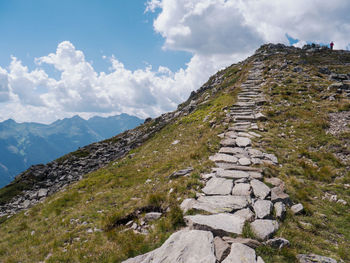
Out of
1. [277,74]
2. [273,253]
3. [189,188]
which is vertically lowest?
[273,253]

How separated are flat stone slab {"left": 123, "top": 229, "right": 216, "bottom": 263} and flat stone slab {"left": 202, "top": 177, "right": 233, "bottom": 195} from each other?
2779 mm

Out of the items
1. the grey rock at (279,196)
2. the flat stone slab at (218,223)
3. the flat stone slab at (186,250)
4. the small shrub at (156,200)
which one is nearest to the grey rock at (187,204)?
→ the flat stone slab at (218,223)

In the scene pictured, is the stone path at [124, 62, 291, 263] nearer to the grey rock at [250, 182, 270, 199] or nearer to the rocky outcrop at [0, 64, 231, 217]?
the grey rock at [250, 182, 270, 199]

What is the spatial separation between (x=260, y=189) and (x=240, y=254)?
406 cm

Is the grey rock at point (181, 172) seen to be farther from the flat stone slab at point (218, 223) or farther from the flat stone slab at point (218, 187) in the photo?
the flat stone slab at point (218, 223)

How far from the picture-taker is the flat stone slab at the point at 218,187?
8462 mm

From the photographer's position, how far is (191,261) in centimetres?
488

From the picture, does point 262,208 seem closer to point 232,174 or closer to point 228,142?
point 232,174

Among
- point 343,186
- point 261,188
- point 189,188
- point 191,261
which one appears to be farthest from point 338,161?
point 191,261

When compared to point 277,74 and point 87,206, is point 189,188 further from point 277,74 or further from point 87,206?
point 277,74

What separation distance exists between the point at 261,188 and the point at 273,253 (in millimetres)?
3437

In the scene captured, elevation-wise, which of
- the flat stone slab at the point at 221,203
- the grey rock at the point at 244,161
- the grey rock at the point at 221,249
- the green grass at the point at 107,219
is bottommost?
the green grass at the point at 107,219

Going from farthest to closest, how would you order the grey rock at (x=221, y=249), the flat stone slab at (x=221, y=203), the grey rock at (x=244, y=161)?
the grey rock at (x=244, y=161), the flat stone slab at (x=221, y=203), the grey rock at (x=221, y=249)

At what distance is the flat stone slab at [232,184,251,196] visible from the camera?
8.20 meters
